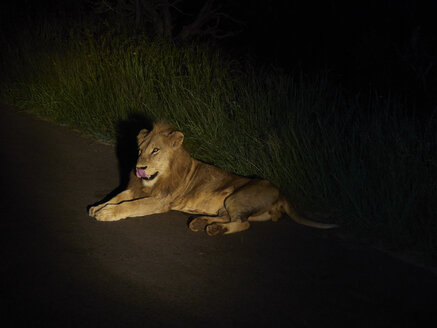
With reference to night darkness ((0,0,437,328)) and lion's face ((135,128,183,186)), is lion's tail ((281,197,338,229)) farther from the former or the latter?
lion's face ((135,128,183,186))

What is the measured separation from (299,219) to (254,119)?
2.17m

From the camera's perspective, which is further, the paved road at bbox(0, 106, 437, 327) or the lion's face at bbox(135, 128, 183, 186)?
the lion's face at bbox(135, 128, 183, 186)

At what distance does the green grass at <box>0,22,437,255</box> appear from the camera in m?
5.77

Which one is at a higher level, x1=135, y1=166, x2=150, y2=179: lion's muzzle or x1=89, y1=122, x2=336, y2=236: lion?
x1=135, y1=166, x2=150, y2=179: lion's muzzle

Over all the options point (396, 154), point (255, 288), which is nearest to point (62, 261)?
point (255, 288)

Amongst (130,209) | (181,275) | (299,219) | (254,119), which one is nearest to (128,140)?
(254,119)

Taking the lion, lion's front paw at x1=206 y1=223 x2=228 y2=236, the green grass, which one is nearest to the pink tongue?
the lion

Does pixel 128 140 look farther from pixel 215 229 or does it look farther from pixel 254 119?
pixel 215 229

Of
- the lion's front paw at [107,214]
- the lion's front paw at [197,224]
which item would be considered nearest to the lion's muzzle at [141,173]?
the lion's front paw at [107,214]

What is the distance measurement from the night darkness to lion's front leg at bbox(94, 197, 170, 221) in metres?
0.08

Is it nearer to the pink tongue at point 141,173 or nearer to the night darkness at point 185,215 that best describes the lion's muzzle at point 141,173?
the pink tongue at point 141,173

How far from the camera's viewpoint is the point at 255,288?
4.38 m

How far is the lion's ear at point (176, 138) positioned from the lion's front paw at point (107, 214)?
36.0 inches

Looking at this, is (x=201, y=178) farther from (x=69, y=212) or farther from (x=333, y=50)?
(x=333, y=50)
